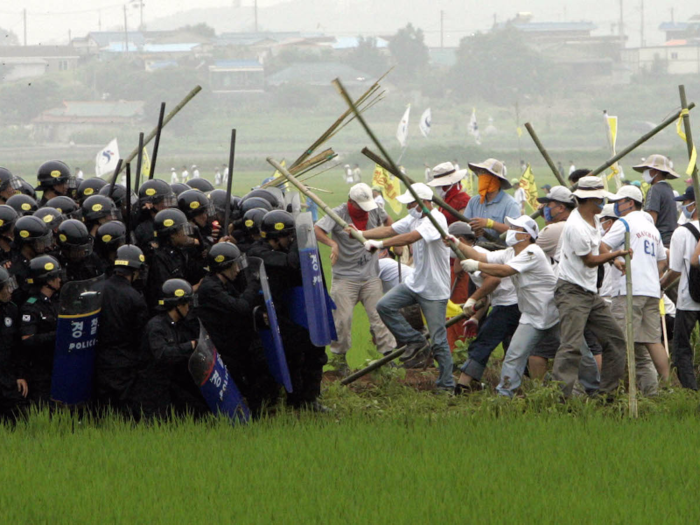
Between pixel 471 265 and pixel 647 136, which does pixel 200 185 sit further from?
pixel 647 136

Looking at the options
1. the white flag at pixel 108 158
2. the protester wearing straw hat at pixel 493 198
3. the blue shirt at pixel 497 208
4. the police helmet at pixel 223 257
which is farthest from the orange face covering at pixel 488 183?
the white flag at pixel 108 158

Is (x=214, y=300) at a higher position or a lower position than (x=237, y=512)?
higher

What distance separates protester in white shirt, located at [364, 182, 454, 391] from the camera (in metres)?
10.1

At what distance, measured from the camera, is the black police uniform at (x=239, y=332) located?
8.72 metres

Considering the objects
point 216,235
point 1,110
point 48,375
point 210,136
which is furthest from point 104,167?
point 1,110

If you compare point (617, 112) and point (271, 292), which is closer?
point (271, 292)

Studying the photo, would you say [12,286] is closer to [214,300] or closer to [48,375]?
Answer: [48,375]

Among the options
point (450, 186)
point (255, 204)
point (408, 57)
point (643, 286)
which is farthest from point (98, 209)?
point (408, 57)

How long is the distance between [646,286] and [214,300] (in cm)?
389

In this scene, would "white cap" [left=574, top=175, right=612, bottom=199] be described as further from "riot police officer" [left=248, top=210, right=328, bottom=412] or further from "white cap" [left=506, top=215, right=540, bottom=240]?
"riot police officer" [left=248, top=210, right=328, bottom=412]

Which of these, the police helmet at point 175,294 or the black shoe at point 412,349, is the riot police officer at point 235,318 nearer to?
the police helmet at point 175,294

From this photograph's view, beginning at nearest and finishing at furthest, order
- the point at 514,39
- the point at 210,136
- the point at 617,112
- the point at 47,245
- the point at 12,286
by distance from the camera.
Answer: the point at 12,286 → the point at 47,245 → the point at 210,136 → the point at 617,112 → the point at 514,39

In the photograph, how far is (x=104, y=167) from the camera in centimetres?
2183

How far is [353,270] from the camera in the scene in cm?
1148
